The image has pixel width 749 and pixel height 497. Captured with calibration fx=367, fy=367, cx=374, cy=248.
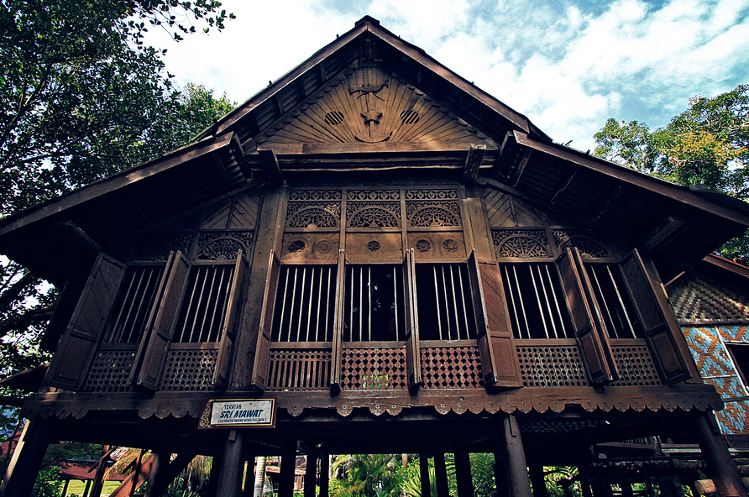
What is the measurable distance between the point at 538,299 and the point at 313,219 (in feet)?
14.5

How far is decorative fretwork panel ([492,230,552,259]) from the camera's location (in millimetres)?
6922

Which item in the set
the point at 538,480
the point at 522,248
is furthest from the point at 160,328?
the point at 538,480

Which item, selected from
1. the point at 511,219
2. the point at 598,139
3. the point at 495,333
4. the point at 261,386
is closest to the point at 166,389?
the point at 261,386

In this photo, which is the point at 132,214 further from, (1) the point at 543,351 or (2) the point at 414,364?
(1) the point at 543,351

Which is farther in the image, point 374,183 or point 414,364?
point 374,183

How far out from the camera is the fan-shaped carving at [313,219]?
719 cm

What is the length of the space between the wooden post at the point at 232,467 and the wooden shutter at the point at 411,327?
257 cm

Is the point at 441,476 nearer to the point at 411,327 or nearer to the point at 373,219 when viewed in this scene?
the point at 411,327

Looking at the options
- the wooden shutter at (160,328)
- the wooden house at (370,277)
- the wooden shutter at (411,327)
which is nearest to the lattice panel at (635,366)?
the wooden house at (370,277)

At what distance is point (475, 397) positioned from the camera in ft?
17.8

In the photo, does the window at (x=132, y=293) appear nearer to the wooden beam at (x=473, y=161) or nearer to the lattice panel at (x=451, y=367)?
Result: the lattice panel at (x=451, y=367)

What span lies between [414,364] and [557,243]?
3.82 m

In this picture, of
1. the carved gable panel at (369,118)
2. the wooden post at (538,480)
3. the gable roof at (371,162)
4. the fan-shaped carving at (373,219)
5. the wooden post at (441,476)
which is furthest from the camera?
the wooden post at (538,480)

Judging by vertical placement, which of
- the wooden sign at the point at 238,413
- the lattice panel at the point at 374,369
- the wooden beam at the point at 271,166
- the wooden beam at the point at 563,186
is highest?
the wooden beam at the point at 271,166
